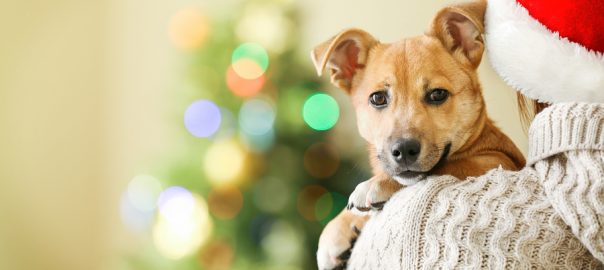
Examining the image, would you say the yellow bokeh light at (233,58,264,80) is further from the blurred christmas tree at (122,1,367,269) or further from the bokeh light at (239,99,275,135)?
the bokeh light at (239,99,275,135)

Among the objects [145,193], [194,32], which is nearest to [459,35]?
[194,32]

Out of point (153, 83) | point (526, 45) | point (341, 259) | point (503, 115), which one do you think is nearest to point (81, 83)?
point (153, 83)

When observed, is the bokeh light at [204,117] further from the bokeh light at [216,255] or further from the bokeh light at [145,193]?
the bokeh light at [216,255]

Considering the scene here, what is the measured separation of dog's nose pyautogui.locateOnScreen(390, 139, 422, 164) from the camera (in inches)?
53.3

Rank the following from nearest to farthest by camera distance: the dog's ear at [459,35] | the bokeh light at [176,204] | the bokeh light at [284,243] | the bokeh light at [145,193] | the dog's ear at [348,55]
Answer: the dog's ear at [459,35] < the dog's ear at [348,55] < the bokeh light at [284,243] < the bokeh light at [176,204] < the bokeh light at [145,193]

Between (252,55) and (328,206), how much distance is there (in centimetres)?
72

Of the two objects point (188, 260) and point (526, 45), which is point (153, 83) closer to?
point (188, 260)

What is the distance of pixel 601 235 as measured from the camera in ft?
3.03

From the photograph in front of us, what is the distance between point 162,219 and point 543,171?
84.9 inches

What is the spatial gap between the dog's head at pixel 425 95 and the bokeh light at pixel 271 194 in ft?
3.72

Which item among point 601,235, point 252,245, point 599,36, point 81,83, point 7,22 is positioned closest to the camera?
point 601,235

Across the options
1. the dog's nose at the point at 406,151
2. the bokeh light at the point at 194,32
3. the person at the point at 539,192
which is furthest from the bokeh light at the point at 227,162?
the person at the point at 539,192

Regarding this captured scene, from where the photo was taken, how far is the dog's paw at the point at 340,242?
138 centimetres

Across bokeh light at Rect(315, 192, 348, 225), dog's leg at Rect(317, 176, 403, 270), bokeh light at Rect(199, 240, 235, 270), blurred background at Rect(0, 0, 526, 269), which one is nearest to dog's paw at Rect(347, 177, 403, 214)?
dog's leg at Rect(317, 176, 403, 270)
